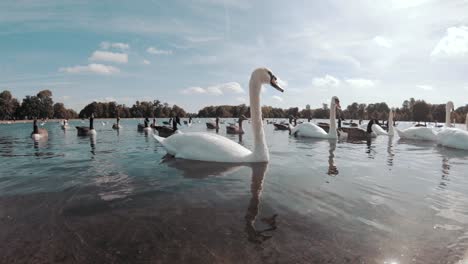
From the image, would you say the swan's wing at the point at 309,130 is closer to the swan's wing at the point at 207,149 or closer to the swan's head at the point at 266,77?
the swan's head at the point at 266,77

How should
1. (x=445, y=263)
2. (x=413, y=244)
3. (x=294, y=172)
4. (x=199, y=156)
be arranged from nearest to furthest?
(x=445, y=263) < (x=413, y=244) < (x=294, y=172) < (x=199, y=156)

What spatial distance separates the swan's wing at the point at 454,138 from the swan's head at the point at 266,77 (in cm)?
998

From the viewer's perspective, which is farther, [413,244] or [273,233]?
[273,233]

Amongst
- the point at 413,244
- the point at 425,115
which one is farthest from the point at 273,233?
the point at 425,115

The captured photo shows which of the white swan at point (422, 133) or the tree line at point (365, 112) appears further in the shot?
the tree line at point (365, 112)

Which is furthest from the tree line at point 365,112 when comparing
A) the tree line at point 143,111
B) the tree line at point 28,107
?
the tree line at point 28,107

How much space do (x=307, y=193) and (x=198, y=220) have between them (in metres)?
2.18

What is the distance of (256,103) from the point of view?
7.73 meters

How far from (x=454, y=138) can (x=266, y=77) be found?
10.6 m

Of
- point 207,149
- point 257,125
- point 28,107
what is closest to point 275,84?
point 257,125

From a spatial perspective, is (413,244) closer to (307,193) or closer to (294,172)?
(307,193)

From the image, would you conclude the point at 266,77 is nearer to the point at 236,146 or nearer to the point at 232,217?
the point at 236,146

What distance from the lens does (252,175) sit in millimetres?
6234

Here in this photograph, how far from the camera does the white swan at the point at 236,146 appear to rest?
7.25 meters
